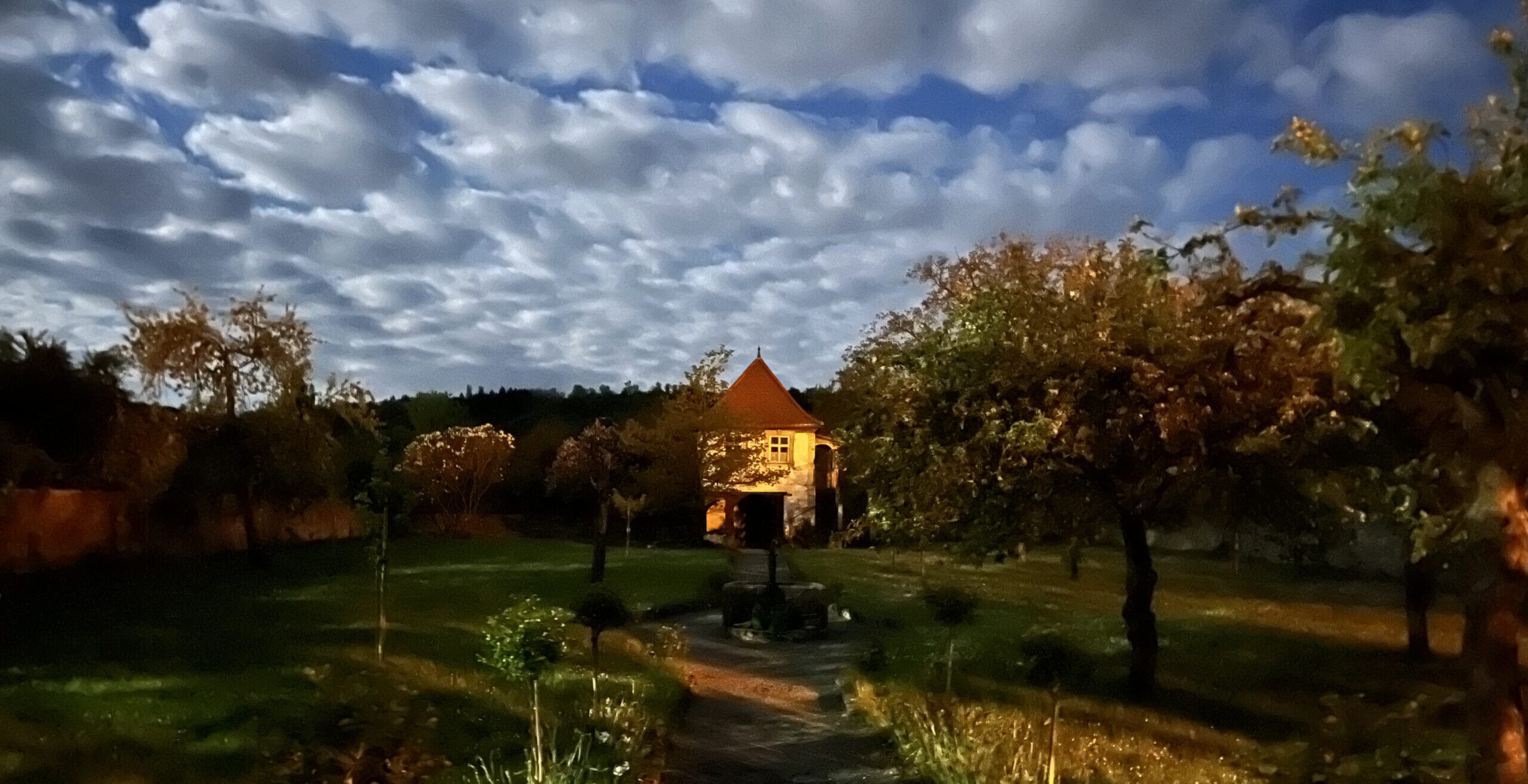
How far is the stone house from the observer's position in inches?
2176

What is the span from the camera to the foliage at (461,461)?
54.0m

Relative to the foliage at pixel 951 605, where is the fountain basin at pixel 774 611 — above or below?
below

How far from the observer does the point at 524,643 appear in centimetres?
1070

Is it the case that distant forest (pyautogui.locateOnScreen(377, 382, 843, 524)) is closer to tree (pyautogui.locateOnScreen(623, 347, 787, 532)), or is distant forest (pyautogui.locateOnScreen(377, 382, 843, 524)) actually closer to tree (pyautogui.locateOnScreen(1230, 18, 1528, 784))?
tree (pyautogui.locateOnScreen(623, 347, 787, 532))

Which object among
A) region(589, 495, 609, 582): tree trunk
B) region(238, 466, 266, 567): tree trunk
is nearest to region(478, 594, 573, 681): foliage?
region(589, 495, 609, 582): tree trunk

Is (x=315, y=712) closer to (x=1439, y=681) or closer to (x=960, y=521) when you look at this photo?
(x=960, y=521)

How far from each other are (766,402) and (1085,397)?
1708 inches

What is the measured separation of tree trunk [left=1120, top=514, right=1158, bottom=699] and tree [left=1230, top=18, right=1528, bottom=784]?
8.63 meters

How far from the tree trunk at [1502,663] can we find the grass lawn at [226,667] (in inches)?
308

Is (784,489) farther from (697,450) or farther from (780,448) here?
(697,450)

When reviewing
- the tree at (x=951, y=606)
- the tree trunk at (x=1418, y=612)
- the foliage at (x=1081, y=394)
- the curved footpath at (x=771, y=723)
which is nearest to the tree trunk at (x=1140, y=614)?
the foliage at (x=1081, y=394)

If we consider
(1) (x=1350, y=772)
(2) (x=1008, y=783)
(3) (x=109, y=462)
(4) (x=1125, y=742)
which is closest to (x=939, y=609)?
(4) (x=1125, y=742)

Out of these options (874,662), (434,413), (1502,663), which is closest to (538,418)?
(434,413)

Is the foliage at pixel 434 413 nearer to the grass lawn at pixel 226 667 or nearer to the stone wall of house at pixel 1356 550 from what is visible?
the grass lawn at pixel 226 667
